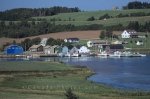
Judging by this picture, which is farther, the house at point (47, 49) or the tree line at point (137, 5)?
the tree line at point (137, 5)

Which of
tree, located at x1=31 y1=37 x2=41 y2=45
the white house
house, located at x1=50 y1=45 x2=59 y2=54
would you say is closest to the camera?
house, located at x1=50 y1=45 x2=59 y2=54

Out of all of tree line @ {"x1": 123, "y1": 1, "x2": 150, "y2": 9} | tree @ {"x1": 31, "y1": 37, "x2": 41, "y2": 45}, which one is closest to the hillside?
tree @ {"x1": 31, "y1": 37, "x2": 41, "y2": 45}

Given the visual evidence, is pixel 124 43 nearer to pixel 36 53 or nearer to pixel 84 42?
pixel 84 42

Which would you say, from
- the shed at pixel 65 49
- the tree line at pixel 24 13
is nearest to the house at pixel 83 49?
the shed at pixel 65 49

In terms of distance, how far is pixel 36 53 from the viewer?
128m

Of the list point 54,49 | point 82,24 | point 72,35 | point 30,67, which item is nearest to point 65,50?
point 54,49

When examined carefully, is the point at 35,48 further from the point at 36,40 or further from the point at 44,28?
the point at 44,28

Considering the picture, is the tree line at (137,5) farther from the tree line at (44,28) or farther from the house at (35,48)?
the house at (35,48)

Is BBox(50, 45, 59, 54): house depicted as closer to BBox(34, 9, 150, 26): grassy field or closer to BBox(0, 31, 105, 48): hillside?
BBox(0, 31, 105, 48): hillside

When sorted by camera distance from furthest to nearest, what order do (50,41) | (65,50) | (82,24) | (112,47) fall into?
(82,24), (50,41), (112,47), (65,50)

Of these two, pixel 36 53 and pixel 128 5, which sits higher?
pixel 128 5

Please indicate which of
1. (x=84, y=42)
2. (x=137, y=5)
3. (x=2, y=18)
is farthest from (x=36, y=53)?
(x=137, y=5)

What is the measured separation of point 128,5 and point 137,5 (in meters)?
3.84

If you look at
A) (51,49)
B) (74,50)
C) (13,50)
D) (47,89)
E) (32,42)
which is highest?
(32,42)
